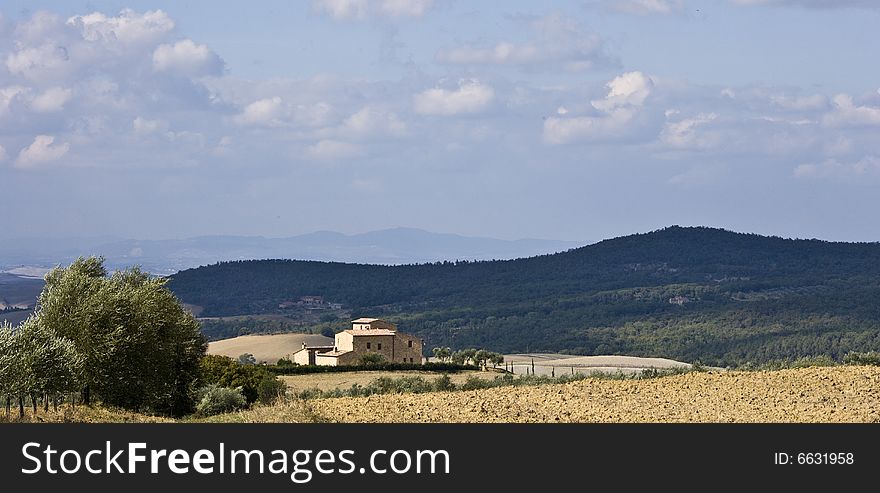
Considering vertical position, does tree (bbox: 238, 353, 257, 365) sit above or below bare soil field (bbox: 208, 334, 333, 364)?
below

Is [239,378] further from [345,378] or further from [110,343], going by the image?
[345,378]

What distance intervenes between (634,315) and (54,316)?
129 m

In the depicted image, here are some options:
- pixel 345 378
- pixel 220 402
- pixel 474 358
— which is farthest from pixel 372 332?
pixel 220 402

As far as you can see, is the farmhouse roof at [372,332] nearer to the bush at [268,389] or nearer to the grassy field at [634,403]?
the bush at [268,389]

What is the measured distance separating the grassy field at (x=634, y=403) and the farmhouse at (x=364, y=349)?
47967 millimetres

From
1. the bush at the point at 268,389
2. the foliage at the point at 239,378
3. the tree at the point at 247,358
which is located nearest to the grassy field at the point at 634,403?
the bush at the point at 268,389

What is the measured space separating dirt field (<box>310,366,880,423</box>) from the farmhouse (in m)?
48.6

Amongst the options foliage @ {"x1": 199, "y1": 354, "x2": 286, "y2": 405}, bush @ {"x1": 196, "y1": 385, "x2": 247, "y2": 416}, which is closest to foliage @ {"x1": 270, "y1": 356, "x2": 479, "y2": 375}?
foliage @ {"x1": 199, "y1": 354, "x2": 286, "y2": 405}

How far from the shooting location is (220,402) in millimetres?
37531

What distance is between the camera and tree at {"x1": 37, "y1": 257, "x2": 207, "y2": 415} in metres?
36.2

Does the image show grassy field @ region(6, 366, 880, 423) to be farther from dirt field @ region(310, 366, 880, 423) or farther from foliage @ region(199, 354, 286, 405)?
foliage @ region(199, 354, 286, 405)

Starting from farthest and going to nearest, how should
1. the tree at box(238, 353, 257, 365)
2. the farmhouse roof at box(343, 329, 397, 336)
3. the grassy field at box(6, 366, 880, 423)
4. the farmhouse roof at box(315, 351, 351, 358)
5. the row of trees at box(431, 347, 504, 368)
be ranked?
the tree at box(238, 353, 257, 365) < the row of trees at box(431, 347, 504, 368) < the farmhouse roof at box(343, 329, 397, 336) < the farmhouse roof at box(315, 351, 351, 358) < the grassy field at box(6, 366, 880, 423)
